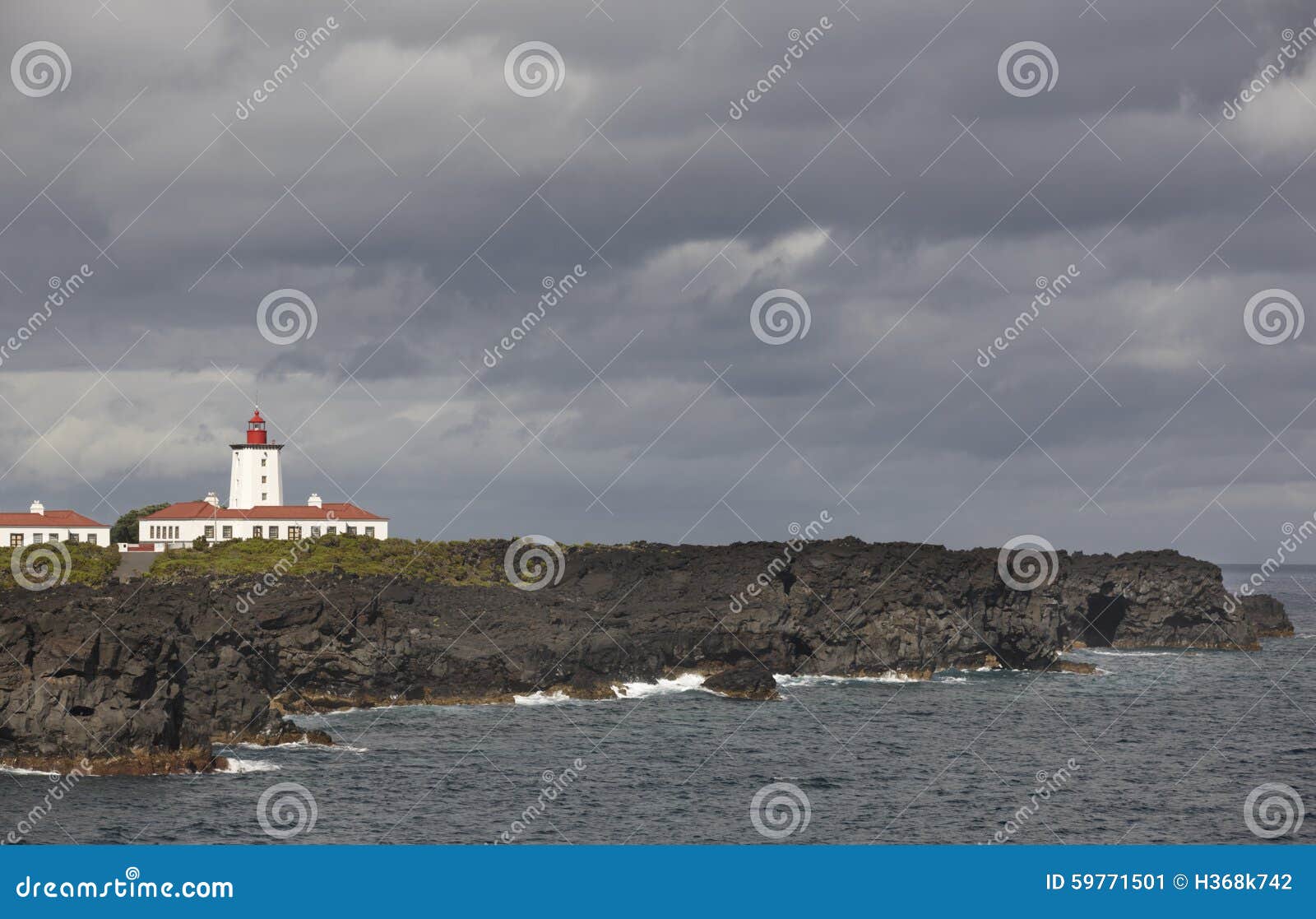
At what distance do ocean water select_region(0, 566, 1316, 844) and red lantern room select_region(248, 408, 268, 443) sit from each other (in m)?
70.9

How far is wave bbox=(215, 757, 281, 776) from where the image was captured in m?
54.3

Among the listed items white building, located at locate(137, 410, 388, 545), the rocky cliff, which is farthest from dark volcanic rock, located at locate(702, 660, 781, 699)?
white building, located at locate(137, 410, 388, 545)

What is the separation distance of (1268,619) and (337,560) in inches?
4334

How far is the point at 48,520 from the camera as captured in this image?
415 feet

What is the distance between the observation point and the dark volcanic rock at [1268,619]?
502 ft

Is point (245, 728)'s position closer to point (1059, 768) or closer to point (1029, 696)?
point (1059, 768)

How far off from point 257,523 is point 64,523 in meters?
18.0

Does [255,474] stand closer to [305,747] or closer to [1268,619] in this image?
[305,747]

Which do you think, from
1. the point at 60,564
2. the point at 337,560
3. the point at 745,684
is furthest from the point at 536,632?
the point at 60,564

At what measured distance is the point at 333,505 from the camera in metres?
138

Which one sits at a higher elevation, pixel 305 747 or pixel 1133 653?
pixel 1133 653

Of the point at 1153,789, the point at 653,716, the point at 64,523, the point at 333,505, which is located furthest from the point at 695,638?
the point at 64,523

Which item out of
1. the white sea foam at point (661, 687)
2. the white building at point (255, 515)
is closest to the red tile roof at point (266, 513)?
the white building at point (255, 515)

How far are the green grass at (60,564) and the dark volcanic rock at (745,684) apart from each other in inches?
1559
